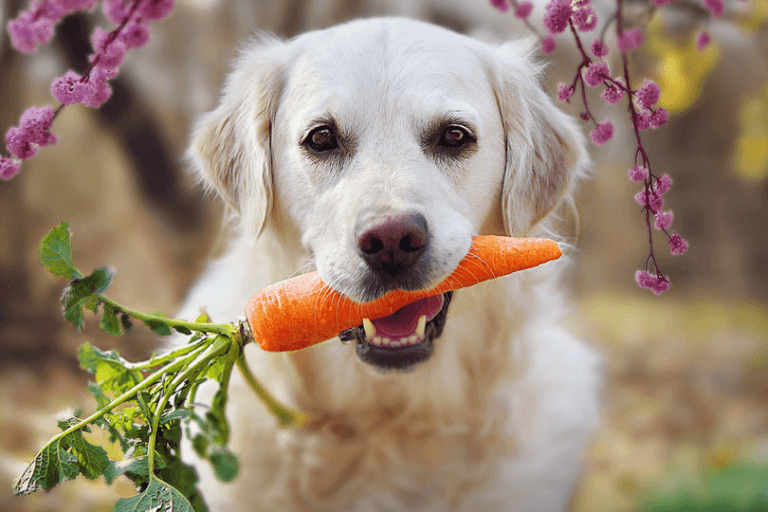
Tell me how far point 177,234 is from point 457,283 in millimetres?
2730

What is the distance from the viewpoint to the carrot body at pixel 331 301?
4.46 feet

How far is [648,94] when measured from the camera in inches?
47.9

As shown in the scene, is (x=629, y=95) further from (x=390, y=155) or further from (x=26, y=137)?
(x=26, y=137)

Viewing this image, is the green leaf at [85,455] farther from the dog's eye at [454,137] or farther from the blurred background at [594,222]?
the blurred background at [594,222]

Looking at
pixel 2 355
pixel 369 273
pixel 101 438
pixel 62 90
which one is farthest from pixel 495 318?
pixel 2 355

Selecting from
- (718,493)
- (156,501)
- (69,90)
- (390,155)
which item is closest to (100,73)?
(69,90)

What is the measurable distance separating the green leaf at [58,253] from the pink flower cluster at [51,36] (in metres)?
0.15

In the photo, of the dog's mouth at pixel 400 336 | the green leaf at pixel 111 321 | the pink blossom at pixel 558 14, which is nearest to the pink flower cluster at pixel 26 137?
the green leaf at pixel 111 321

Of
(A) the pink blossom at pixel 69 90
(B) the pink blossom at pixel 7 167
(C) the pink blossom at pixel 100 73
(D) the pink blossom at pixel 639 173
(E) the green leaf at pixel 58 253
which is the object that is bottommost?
(D) the pink blossom at pixel 639 173

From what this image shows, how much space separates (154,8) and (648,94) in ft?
3.41

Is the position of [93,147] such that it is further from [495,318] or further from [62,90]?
[495,318]

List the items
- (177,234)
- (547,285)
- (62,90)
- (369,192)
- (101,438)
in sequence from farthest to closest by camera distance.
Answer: (177,234) < (101,438) < (547,285) < (369,192) < (62,90)

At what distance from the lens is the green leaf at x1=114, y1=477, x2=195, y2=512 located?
1208 mm

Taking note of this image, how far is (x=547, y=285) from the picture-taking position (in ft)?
6.39
